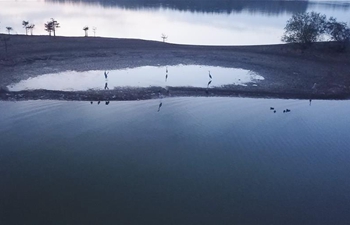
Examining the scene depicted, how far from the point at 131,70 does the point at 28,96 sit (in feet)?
25.4

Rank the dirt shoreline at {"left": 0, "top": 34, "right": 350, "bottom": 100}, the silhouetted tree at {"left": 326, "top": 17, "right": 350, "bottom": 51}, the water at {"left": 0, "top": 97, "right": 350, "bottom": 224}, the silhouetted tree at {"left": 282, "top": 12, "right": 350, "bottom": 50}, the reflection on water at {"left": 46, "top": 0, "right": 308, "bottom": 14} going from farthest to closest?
1. the reflection on water at {"left": 46, "top": 0, "right": 308, "bottom": 14}
2. the silhouetted tree at {"left": 282, "top": 12, "right": 350, "bottom": 50}
3. the silhouetted tree at {"left": 326, "top": 17, "right": 350, "bottom": 51}
4. the dirt shoreline at {"left": 0, "top": 34, "right": 350, "bottom": 100}
5. the water at {"left": 0, "top": 97, "right": 350, "bottom": 224}

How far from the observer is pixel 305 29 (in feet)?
100

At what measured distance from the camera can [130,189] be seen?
11.5m

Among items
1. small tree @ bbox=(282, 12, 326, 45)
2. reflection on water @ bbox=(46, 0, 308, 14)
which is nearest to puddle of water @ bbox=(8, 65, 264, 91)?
small tree @ bbox=(282, 12, 326, 45)

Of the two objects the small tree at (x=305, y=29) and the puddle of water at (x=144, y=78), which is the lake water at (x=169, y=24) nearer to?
the small tree at (x=305, y=29)

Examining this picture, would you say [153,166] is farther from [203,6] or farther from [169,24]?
[203,6]

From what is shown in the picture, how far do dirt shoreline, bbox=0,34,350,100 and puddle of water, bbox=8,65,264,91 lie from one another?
85 cm

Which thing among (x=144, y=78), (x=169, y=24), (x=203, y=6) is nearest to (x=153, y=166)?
(x=144, y=78)

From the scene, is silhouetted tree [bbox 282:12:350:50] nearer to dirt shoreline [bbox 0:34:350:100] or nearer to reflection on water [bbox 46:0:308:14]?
dirt shoreline [bbox 0:34:350:100]

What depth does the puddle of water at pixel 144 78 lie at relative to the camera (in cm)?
2025

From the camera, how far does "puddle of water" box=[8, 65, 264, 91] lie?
20.2 meters

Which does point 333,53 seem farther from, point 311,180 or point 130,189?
point 130,189

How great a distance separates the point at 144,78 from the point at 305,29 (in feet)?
54.0

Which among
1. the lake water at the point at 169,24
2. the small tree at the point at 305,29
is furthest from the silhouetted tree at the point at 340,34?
the lake water at the point at 169,24
